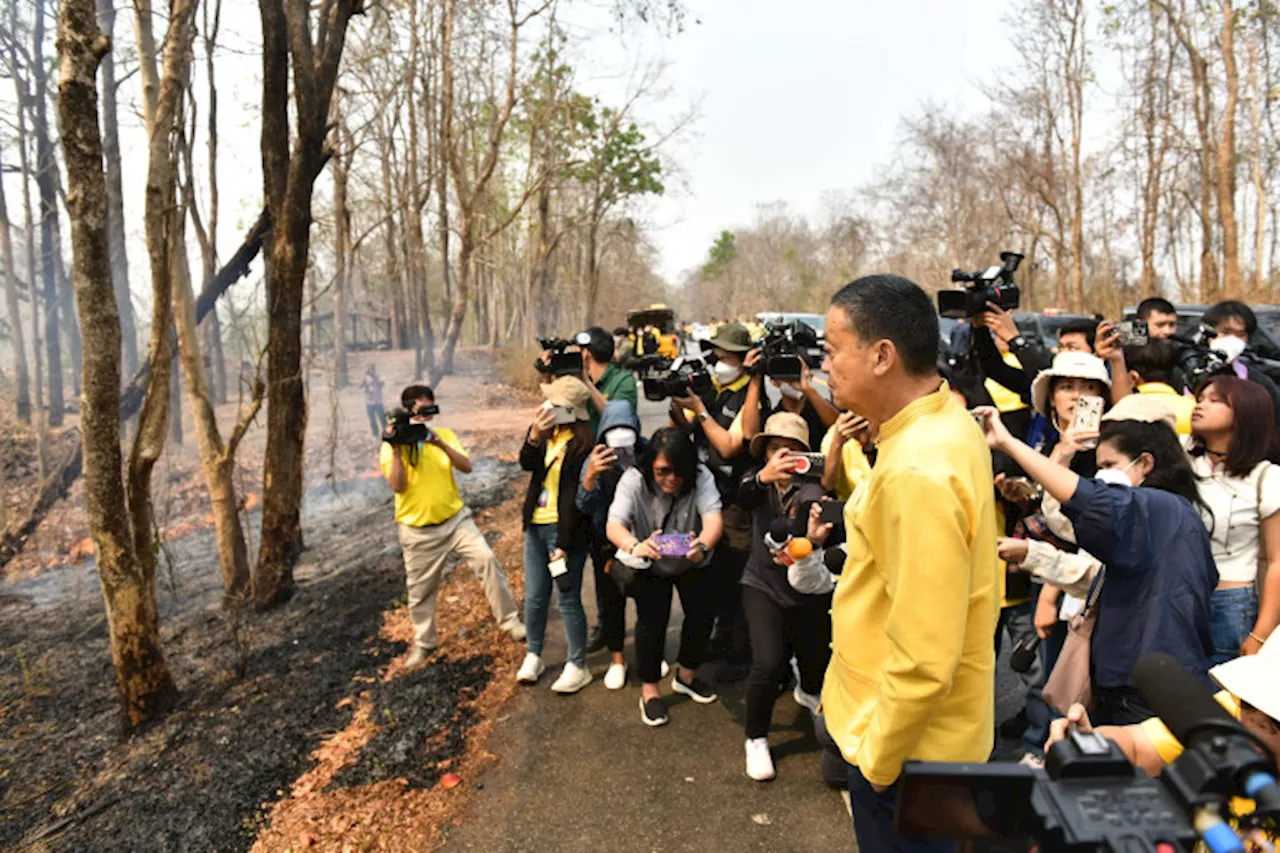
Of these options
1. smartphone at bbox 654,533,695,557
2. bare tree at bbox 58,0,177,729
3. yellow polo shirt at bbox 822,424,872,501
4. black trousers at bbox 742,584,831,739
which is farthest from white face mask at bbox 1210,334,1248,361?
bare tree at bbox 58,0,177,729

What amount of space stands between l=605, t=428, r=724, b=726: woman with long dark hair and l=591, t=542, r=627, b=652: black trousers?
1.17ft

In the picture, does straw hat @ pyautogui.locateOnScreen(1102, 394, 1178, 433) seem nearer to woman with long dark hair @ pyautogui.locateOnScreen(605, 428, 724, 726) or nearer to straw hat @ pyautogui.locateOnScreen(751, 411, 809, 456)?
straw hat @ pyautogui.locateOnScreen(751, 411, 809, 456)

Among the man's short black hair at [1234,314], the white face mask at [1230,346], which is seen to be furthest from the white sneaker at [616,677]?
the man's short black hair at [1234,314]

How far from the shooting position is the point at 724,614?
4785 millimetres

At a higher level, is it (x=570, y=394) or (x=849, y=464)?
(x=570, y=394)

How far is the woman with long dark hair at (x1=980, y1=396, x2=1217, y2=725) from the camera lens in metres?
2.13

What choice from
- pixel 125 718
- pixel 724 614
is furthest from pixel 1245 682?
pixel 125 718

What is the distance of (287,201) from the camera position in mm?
5867

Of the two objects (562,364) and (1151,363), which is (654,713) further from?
(1151,363)

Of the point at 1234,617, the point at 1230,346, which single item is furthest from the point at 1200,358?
the point at 1234,617

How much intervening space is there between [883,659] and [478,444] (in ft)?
44.5

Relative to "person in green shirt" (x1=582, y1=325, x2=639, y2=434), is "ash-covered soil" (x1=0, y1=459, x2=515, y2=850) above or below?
below

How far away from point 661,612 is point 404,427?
6.77ft

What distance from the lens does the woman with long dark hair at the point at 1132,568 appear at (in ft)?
6.98
